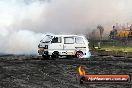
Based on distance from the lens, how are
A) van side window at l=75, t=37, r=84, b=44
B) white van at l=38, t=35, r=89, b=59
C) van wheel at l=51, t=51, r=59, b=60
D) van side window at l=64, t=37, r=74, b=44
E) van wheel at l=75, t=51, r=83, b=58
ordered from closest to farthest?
white van at l=38, t=35, r=89, b=59
van wheel at l=51, t=51, r=59, b=60
van side window at l=64, t=37, r=74, b=44
van side window at l=75, t=37, r=84, b=44
van wheel at l=75, t=51, r=83, b=58

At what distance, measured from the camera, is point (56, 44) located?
99.0 feet

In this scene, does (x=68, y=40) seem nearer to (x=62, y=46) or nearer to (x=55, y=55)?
(x=62, y=46)

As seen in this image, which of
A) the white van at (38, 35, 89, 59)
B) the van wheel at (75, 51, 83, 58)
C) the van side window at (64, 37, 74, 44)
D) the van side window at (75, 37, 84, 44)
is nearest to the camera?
the white van at (38, 35, 89, 59)

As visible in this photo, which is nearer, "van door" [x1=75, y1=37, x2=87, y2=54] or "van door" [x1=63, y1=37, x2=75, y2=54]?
"van door" [x1=63, y1=37, x2=75, y2=54]

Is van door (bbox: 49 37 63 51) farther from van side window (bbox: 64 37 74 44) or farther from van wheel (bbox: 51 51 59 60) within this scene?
van side window (bbox: 64 37 74 44)

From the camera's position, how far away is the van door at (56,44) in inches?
1182

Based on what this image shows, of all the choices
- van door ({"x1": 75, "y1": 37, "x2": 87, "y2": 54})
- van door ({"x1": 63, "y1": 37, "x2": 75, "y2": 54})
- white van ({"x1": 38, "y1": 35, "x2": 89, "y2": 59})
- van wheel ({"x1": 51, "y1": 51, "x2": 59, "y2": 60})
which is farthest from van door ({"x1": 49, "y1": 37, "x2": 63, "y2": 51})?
van door ({"x1": 75, "y1": 37, "x2": 87, "y2": 54})

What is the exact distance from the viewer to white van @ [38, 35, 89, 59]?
3003 cm

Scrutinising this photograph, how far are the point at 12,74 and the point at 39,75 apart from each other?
144 cm

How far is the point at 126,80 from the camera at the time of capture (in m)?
16.0

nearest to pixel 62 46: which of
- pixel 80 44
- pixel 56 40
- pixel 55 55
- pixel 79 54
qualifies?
pixel 56 40

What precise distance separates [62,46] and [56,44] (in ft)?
1.92

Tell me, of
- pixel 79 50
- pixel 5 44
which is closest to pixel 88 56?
pixel 79 50

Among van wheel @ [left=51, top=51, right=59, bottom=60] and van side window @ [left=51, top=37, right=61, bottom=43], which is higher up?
van side window @ [left=51, top=37, right=61, bottom=43]
